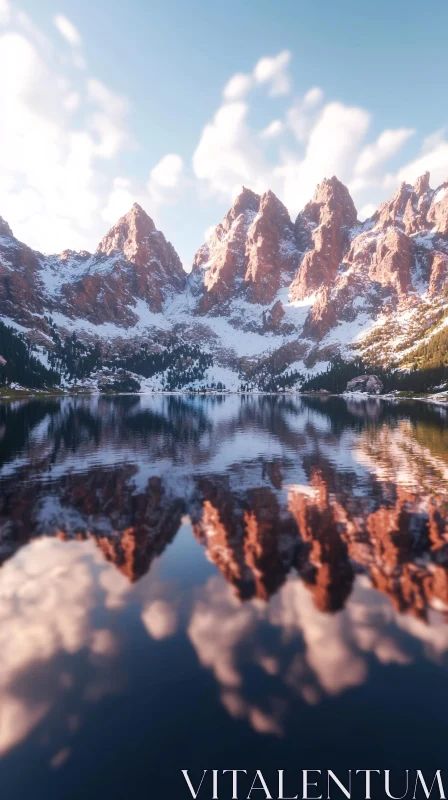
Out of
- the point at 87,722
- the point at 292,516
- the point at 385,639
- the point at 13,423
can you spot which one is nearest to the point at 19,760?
the point at 87,722

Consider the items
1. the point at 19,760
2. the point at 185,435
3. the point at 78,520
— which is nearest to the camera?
the point at 19,760

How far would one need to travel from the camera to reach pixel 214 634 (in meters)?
18.4

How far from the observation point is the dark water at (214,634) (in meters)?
12.8

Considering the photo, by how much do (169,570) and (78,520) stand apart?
12.1m

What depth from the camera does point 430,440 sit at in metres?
73.2

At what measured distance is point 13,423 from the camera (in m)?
98.3

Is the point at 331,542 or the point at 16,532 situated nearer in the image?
the point at 331,542

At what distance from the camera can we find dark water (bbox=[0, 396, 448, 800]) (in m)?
12.8

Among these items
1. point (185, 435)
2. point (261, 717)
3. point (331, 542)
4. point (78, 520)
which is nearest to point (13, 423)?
point (185, 435)

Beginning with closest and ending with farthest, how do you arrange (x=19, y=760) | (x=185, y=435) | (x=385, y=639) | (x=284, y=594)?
1. (x=19, y=760)
2. (x=385, y=639)
3. (x=284, y=594)
4. (x=185, y=435)

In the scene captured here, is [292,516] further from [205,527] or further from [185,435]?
[185,435]

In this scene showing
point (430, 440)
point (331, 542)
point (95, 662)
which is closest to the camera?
point (95, 662)

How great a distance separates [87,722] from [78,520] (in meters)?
20.4

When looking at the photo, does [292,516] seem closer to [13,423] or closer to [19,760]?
[19,760]
